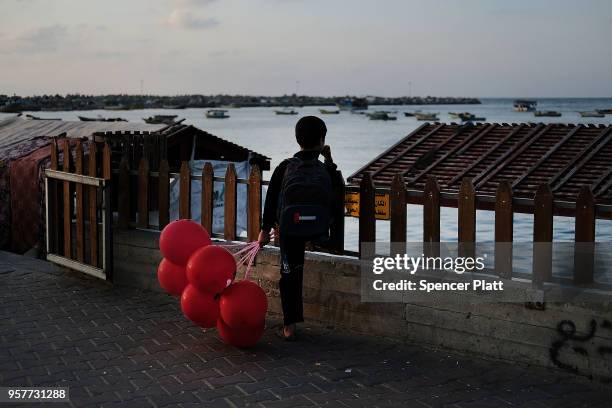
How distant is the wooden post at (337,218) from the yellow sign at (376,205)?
7cm

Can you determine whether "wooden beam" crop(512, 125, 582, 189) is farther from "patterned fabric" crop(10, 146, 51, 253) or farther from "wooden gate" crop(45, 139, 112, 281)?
"wooden gate" crop(45, 139, 112, 281)

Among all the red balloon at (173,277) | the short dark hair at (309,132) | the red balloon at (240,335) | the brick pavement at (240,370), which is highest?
the short dark hair at (309,132)

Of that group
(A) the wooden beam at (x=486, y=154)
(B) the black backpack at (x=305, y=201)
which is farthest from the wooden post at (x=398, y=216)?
(A) the wooden beam at (x=486, y=154)

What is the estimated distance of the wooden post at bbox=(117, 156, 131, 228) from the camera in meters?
9.12

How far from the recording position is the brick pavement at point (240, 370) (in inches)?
207

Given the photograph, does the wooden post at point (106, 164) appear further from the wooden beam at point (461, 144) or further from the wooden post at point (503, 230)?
the wooden beam at point (461, 144)

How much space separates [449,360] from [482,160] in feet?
62.0

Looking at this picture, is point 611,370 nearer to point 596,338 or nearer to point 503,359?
point 596,338

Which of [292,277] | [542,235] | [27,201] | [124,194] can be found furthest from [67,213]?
[542,235]

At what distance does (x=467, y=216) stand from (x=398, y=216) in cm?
69

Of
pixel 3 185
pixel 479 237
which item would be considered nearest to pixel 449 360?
pixel 3 185

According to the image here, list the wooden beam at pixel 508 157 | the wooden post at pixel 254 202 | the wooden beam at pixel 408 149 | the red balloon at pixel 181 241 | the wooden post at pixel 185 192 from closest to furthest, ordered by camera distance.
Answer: the red balloon at pixel 181 241, the wooden post at pixel 254 202, the wooden post at pixel 185 192, the wooden beam at pixel 508 157, the wooden beam at pixel 408 149

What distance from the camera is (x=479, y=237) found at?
32469 mm

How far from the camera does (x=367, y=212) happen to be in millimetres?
6992
